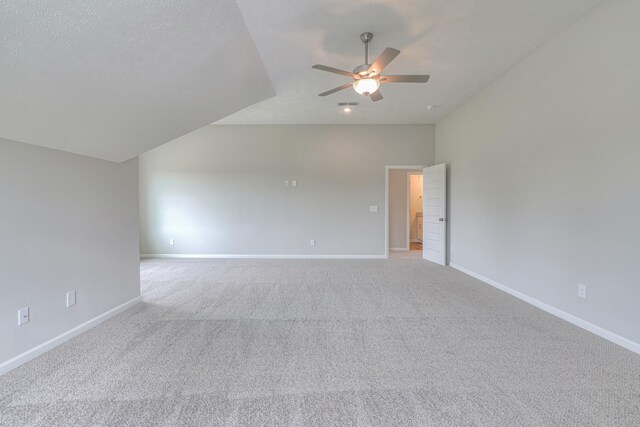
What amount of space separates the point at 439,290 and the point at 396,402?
249 centimetres

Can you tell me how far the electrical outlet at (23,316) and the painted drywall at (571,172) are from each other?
4645mm

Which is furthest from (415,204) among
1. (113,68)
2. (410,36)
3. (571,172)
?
(113,68)

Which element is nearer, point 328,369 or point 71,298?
point 328,369

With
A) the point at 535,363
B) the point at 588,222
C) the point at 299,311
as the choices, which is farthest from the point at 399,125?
the point at 535,363

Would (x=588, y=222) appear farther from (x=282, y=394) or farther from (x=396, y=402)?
(x=282, y=394)

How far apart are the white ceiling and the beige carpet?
9.47 ft

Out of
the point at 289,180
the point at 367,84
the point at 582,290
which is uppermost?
the point at 367,84

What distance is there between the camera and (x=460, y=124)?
5047mm

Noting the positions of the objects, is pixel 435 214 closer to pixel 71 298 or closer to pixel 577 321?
pixel 577 321

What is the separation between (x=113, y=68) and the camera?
197cm

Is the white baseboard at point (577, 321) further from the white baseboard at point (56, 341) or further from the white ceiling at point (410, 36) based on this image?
the white baseboard at point (56, 341)

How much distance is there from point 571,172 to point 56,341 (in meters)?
4.88

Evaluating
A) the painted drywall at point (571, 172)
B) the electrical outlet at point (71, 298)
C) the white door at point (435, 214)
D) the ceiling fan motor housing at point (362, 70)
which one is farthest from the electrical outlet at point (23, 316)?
the white door at point (435, 214)

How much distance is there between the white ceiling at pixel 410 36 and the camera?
8.23 ft
